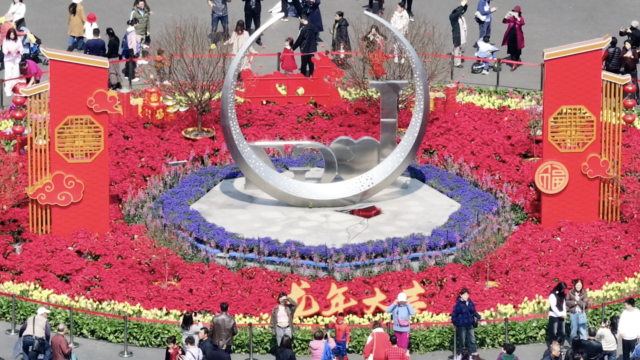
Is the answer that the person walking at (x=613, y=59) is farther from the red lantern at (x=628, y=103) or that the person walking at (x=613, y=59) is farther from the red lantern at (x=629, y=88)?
the red lantern at (x=628, y=103)

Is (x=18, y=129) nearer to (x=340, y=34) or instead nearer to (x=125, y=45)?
(x=125, y=45)

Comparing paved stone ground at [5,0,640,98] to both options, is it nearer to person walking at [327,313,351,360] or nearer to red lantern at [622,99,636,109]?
red lantern at [622,99,636,109]

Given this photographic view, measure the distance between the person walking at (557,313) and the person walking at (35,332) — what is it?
823cm

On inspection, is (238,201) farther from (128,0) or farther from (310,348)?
(128,0)

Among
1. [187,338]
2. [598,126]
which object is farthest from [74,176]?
[598,126]

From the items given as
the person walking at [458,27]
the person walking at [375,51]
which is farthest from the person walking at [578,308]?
the person walking at [458,27]

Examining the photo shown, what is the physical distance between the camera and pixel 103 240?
30641 mm

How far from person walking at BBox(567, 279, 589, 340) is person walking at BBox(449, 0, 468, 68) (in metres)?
15.6

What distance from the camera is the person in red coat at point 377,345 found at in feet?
79.7

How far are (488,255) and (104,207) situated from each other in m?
7.62

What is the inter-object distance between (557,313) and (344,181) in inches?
294

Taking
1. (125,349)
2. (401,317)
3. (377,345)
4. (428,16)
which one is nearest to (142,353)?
(125,349)

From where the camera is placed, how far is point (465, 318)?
2552 cm

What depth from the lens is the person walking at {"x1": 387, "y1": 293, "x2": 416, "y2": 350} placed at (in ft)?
84.0
